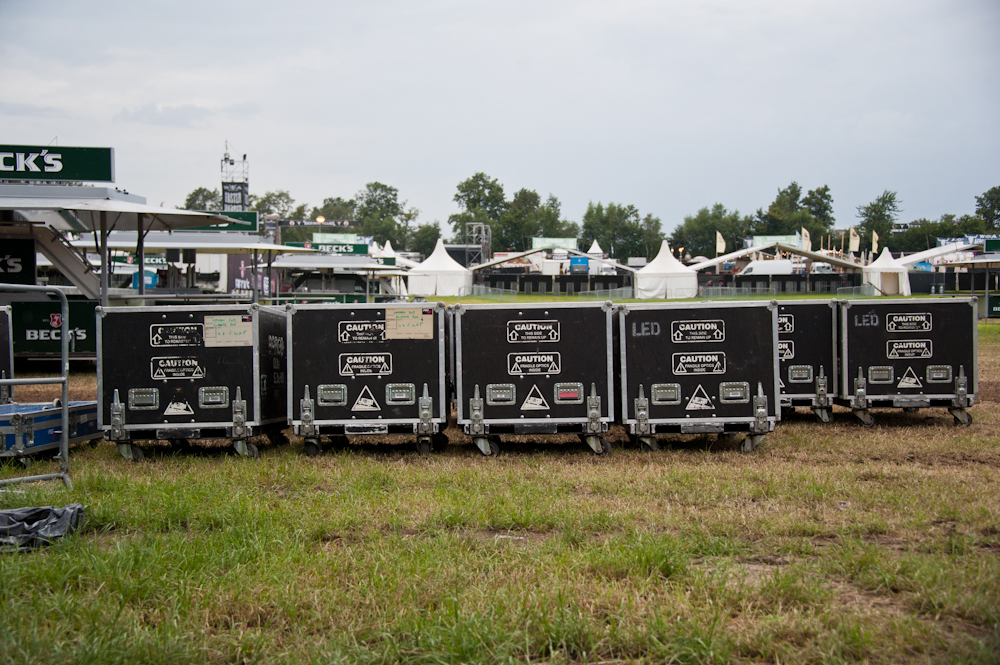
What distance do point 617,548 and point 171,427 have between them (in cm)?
512

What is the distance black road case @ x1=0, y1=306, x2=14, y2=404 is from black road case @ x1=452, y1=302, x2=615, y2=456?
5074 mm

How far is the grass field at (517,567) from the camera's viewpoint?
10.5 ft

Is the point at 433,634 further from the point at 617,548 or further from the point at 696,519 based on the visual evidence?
the point at 696,519

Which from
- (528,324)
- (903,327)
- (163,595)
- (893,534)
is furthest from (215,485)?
(903,327)

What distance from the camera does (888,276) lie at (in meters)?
55.3

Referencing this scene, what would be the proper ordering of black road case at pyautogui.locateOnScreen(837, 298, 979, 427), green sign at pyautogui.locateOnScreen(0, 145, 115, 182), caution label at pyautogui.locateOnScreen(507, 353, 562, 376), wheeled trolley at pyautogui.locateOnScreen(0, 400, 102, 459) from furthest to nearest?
green sign at pyautogui.locateOnScreen(0, 145, 115, 182), black road case at pyautogui.locateOnScreen(837, 298, 979, 427), caution label at pyautogui.locateOnScreen(507, 353, 562, 376), wheeled trolley at pyautogui.locateOnScreen(0, 400, 102, 459)

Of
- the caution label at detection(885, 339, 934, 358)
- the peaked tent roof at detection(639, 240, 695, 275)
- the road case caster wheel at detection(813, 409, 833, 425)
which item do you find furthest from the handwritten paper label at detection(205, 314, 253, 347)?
the peaked tent roof at detection(639, 240, 695, 275)

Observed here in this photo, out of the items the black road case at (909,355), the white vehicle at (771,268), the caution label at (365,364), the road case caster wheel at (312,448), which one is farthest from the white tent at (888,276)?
the road case caster wheel at (312,448)

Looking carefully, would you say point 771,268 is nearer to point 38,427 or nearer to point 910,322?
point 910,322

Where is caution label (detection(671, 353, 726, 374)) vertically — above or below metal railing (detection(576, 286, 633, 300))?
below

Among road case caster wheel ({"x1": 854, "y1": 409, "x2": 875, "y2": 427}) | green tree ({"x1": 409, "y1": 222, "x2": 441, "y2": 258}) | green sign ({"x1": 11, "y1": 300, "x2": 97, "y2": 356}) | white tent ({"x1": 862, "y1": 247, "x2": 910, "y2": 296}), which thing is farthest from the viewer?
green tree ({"x1": 409, "y1": 222, "x2": 441, "y2": 258})

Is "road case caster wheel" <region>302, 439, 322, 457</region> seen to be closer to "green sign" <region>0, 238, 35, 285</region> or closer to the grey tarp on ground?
the grey tarp on ground

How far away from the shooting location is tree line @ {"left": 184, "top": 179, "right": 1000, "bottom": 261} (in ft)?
400

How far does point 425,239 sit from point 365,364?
492 feet
